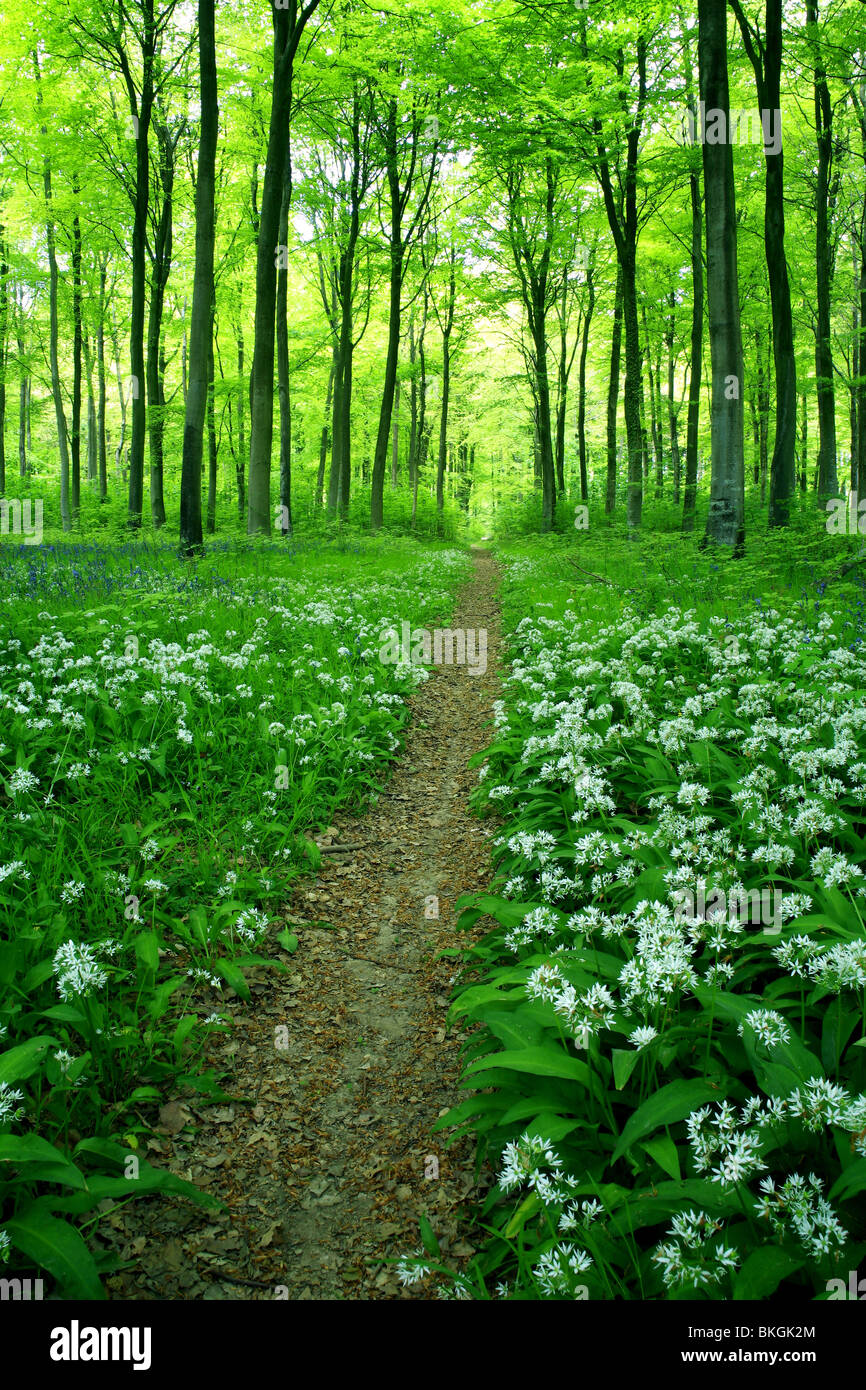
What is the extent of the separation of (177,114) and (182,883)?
78.4ft

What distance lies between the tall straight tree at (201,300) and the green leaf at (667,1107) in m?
11.5

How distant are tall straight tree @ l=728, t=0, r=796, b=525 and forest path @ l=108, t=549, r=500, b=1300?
36.1 feet

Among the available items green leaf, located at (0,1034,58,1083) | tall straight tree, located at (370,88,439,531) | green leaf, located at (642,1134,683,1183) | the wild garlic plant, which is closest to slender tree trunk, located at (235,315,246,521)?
tall straight tree, located at (370,88,439,531)

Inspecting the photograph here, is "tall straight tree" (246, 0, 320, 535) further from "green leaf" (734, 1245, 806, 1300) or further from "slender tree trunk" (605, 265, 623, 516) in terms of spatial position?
"green leaf" (734, 1245, 806, 1300)

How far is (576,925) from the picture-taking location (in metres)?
2.63

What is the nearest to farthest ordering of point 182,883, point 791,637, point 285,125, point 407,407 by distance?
1. point 182,883
2. point 791,637
3. point 285,125
4. point 407,407

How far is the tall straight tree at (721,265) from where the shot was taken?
9.16m

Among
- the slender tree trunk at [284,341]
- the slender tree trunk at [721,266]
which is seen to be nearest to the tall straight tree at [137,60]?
the slender tree trunk at [284,341]

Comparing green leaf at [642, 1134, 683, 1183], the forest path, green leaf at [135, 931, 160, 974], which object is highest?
green leaf at [135, 931, 160, 974]

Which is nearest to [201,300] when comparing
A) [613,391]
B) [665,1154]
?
[665,1154]

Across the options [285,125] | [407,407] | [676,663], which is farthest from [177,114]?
[407,407]

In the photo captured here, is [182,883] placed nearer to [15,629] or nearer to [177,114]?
[15,629]

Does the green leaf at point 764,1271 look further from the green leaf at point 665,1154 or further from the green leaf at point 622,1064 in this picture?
the green leaf at point 622,1064

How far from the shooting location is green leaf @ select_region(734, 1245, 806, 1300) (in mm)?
1549
